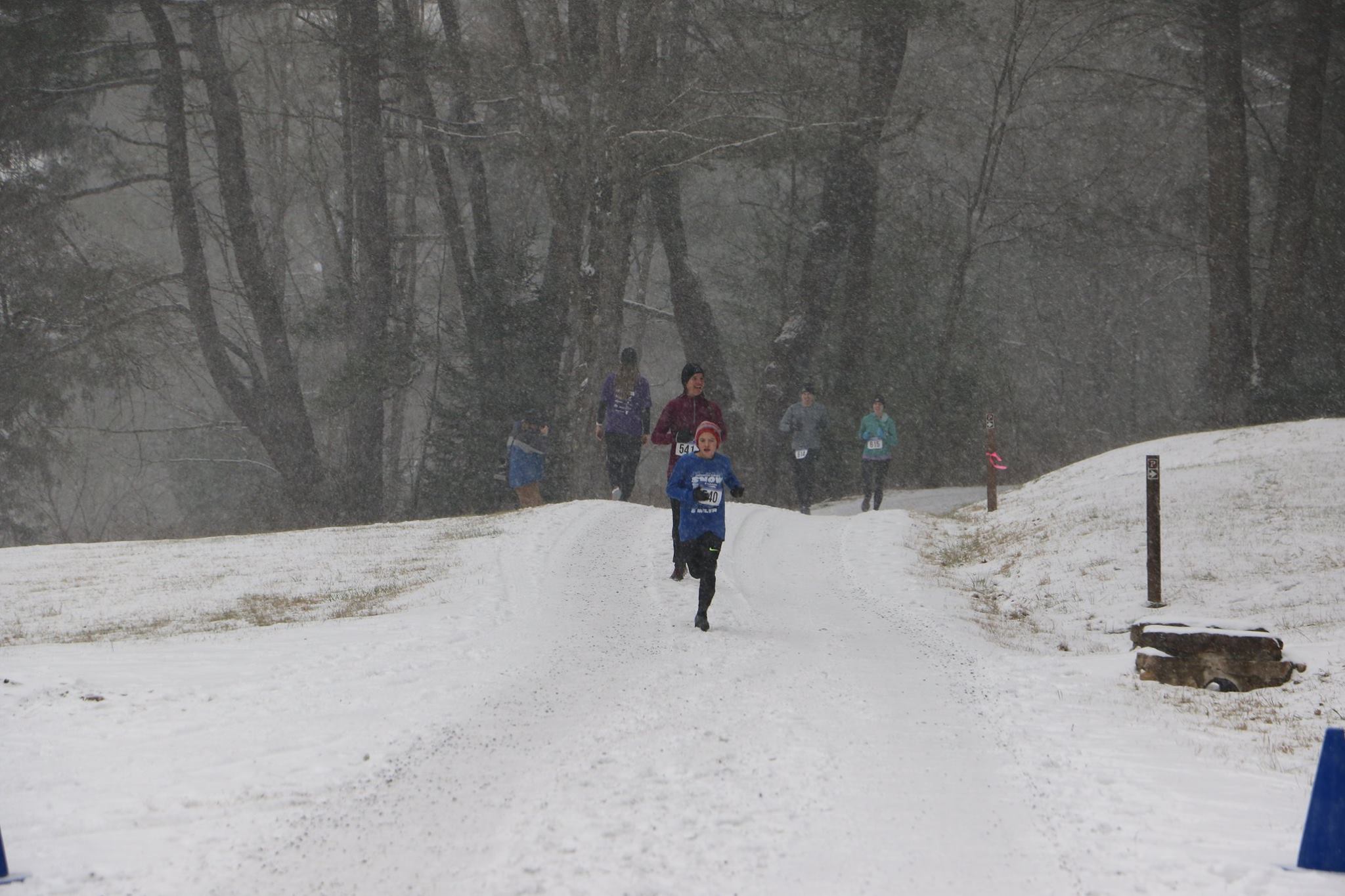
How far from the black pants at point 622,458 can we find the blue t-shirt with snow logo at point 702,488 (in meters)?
5.67

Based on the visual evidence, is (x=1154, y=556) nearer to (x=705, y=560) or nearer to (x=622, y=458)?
(x=705, y=560)

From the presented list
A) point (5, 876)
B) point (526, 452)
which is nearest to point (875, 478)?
point (526, 452)

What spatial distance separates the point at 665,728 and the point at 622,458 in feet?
32.0

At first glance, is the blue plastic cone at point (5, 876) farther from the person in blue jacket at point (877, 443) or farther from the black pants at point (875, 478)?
the black pants at point (875, 478)

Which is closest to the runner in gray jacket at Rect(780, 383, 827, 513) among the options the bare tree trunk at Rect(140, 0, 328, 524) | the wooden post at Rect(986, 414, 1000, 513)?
the wooden post at Rect(986, 414, 1000, 513)

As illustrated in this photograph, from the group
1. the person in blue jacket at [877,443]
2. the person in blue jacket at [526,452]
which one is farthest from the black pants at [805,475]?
the person in blue jacket at [526,452]

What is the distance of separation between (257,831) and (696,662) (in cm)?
374

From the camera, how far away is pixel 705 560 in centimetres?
987

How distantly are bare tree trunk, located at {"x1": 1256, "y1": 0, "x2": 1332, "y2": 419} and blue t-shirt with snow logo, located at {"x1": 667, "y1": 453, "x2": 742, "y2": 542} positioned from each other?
16.5 m

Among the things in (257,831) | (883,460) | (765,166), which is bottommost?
(257,831)

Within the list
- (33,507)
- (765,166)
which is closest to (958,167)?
(765,166)

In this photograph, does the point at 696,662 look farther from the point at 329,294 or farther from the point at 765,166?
the point at 329,294

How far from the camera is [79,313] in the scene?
2611cm

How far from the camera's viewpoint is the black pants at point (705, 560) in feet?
32.0
